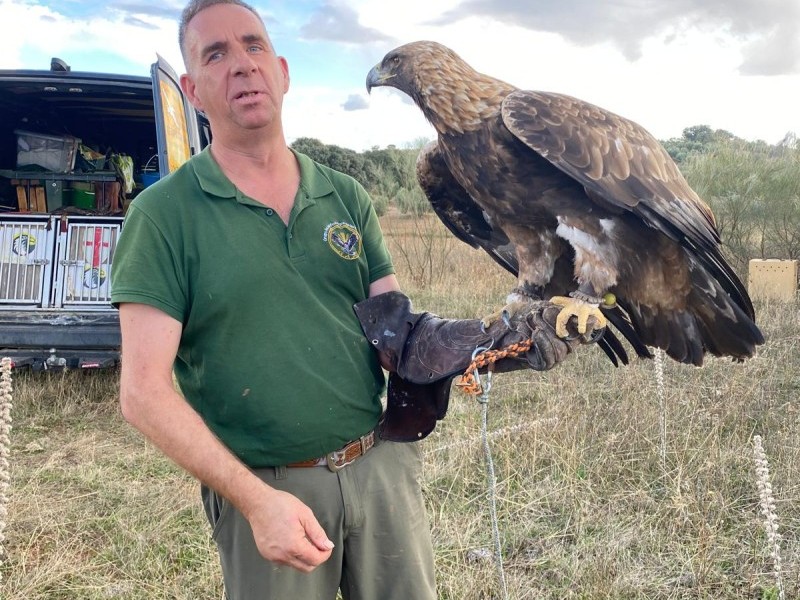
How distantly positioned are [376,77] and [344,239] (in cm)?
68

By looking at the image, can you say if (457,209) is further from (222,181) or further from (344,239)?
(222,181)

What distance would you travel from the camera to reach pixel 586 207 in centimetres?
210

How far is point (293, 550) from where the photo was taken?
1468 millimetres

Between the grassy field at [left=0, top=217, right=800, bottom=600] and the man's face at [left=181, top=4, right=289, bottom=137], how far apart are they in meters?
2.30

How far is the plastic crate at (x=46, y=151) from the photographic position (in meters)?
6.20

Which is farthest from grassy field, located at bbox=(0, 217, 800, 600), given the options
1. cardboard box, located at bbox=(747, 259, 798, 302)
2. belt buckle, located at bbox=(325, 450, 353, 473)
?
belt buckle, located at bbox=(325, 450, 353, 473)

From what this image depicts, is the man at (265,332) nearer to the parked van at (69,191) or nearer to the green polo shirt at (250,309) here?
the green polo shirt at (250,309)

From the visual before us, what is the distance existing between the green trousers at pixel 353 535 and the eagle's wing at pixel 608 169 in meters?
1.04

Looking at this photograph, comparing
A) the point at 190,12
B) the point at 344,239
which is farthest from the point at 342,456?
the point at 190,12

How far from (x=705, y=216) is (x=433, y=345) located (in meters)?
1.03

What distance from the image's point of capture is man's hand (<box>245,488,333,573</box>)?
1471 millimetres

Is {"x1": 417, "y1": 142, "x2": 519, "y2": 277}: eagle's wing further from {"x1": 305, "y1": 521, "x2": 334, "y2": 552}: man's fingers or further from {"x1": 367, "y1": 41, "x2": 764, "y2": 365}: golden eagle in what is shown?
{"x1": 305, "y1": 521, "x2": 334, "y2": 552}: man's fingers

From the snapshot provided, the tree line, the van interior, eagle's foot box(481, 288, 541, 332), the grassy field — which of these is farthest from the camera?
the tree line

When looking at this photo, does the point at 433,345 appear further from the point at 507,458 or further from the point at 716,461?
the point at 716,461
